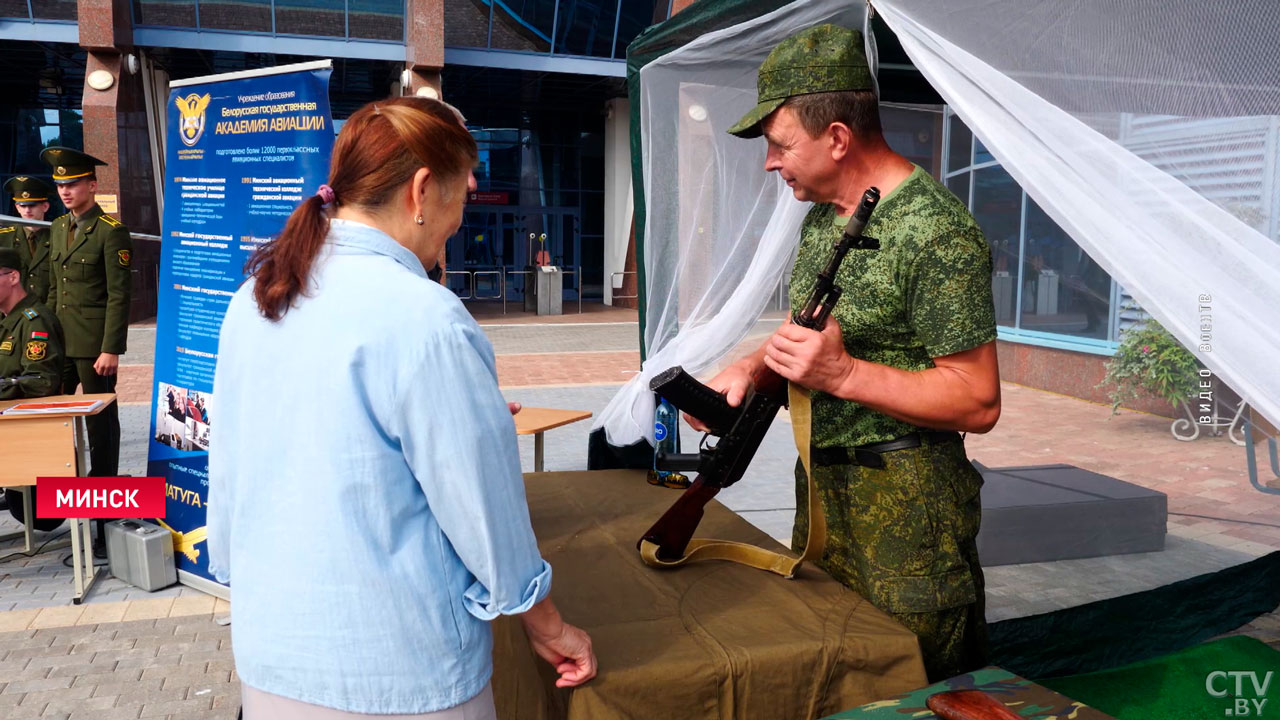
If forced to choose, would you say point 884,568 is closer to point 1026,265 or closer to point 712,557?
point 712,557

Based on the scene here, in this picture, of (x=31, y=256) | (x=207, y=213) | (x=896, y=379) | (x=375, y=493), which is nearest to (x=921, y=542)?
(x=896, y=379)

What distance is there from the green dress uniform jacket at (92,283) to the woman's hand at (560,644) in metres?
4.87

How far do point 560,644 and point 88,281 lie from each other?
206 inches

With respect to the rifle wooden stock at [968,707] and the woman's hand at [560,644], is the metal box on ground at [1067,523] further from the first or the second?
the woman's hand at [560,644]

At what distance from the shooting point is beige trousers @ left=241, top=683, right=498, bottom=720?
136cm

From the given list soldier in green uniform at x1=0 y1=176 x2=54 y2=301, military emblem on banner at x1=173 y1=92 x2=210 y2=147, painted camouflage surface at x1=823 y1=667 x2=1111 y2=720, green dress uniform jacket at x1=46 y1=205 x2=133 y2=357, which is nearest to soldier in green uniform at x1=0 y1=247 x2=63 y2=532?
green dress uniform jacket at x1=46 y1=205 x2=133 y2=357

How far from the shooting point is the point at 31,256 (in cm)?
657

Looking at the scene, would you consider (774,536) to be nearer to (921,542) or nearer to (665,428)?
(665,428)

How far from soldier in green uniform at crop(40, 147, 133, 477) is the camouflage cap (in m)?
4.72

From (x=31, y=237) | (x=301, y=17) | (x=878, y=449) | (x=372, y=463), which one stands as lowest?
(x=878, y=449)

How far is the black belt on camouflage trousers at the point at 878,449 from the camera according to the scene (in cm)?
194

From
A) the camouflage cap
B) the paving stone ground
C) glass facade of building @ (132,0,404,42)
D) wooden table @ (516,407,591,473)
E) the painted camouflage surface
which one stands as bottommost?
the paving stone ground

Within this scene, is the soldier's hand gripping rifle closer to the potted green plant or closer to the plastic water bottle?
the plastic water bottle

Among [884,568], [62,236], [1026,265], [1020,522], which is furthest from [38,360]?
[1026,265]
